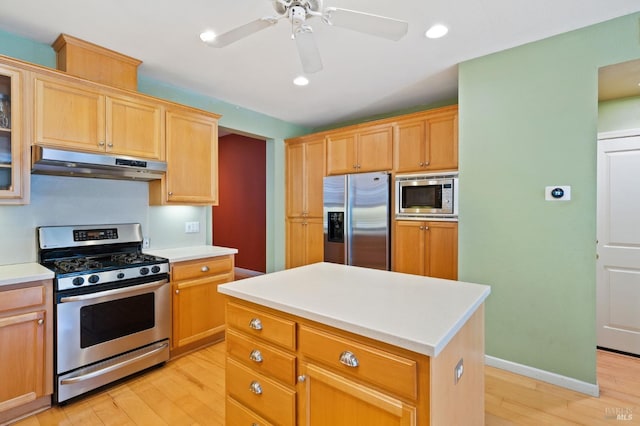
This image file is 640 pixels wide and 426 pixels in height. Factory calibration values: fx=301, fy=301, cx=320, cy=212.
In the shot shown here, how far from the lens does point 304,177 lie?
4203mm

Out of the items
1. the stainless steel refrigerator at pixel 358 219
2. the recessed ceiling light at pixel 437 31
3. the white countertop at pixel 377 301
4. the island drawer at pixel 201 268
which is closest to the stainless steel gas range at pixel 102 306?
the island drawer at pixel 201 268

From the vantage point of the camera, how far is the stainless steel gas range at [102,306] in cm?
203

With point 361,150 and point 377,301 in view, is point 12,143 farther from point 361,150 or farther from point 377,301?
point 361,150

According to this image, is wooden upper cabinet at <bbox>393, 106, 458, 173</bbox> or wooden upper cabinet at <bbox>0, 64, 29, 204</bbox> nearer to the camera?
wooden upper cabinet at <bbox>0, 64, 29, 204</bbox>

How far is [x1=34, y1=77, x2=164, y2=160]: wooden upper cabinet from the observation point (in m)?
2.13

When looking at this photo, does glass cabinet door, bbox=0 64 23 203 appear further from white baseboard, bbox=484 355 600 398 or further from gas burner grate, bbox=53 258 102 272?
white baseboard, bbox=484 355 600 398

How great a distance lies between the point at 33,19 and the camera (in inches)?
80.0

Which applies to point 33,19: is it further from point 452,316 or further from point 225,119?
point 452,316

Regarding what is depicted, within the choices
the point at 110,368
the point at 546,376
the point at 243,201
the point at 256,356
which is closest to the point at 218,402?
the point at 110,368

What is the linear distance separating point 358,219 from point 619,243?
94.4 inches

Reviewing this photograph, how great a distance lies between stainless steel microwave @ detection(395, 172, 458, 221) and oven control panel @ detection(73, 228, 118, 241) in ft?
9.13

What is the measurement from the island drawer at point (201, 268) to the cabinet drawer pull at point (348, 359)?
204 centimetres

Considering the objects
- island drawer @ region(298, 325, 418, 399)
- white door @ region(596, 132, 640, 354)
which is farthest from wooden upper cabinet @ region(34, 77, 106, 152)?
white door @ region(596, 132, 640, 354)

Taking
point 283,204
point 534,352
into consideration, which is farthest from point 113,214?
point 534,352
